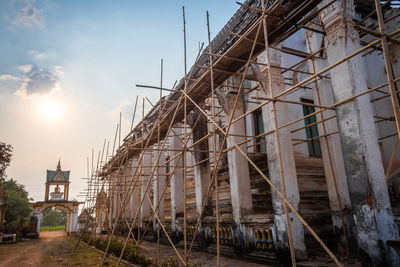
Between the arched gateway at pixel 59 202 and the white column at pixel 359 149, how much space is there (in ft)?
110

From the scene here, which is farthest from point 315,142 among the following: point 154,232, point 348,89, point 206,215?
point 154,232

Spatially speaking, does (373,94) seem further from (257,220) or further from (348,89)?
(257,220)

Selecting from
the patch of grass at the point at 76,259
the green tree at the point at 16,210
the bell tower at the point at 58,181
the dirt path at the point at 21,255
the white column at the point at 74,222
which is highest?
the bell tower at the point at 58,181

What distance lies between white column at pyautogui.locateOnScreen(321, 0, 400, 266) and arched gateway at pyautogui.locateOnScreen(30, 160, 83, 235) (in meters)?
33.4

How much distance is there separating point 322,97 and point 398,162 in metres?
3.63

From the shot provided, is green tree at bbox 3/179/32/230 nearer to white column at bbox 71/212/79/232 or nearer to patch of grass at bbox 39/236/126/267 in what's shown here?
white column at bbox 71/212/79/232

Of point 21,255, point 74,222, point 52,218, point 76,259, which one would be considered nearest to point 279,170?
point 76,259

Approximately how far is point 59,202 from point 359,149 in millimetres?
34931

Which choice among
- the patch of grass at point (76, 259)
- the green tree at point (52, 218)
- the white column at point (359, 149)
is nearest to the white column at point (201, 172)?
the patch of grass at point (76, 259)

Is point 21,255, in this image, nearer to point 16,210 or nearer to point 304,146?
point 304,146

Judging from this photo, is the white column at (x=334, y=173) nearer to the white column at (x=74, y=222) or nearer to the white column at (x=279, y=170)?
the white column at (x=279, y=170)

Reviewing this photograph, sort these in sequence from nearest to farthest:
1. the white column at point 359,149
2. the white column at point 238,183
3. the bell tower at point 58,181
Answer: the white column at point 359,149 → the white column at point 238,183 → the bell tower at point 58,181

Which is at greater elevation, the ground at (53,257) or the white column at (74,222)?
the white column at (74,222)

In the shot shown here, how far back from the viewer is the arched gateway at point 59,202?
107 feet
